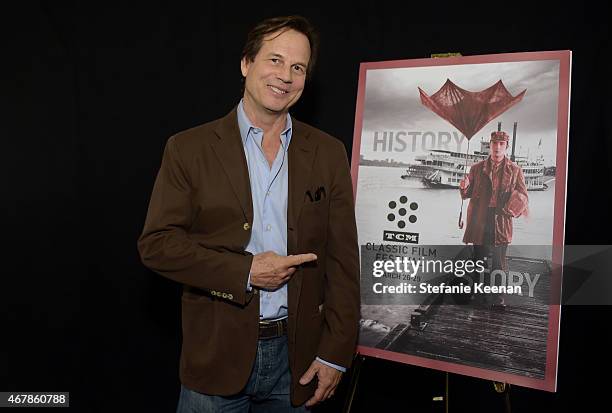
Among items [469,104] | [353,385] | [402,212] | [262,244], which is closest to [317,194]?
[262,244]

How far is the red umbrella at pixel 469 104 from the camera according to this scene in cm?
172

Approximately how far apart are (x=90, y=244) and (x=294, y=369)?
4.90ft

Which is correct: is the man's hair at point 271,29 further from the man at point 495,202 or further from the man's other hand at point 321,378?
the man's other hand at point 321,378

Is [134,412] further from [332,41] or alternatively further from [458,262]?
[332,41]

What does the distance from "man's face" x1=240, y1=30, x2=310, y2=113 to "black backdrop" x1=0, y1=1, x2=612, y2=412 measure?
0.94 meters

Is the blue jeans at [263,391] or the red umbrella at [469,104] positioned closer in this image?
the blue jeans at [263,391]

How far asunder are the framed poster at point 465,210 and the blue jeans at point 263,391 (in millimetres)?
458

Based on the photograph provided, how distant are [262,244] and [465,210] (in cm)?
72

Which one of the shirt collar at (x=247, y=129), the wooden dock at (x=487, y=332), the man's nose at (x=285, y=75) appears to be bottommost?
the wooden dock at (x=487, y=332)

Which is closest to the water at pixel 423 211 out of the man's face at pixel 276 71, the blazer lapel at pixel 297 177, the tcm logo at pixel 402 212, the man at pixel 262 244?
the tcm logo at pixel 402 212

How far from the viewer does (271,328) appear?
1.42 meters

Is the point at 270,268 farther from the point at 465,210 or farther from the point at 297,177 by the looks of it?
the point at 465,210

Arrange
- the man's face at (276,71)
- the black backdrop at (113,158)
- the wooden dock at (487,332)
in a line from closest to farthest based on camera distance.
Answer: the man's face at (276,71), the wooden dock at (487,332), the black backdrop at (113,158)

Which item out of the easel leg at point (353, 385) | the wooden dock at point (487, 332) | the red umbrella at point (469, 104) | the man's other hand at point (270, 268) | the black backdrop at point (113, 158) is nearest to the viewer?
the man's other hand at point (270, 268)
